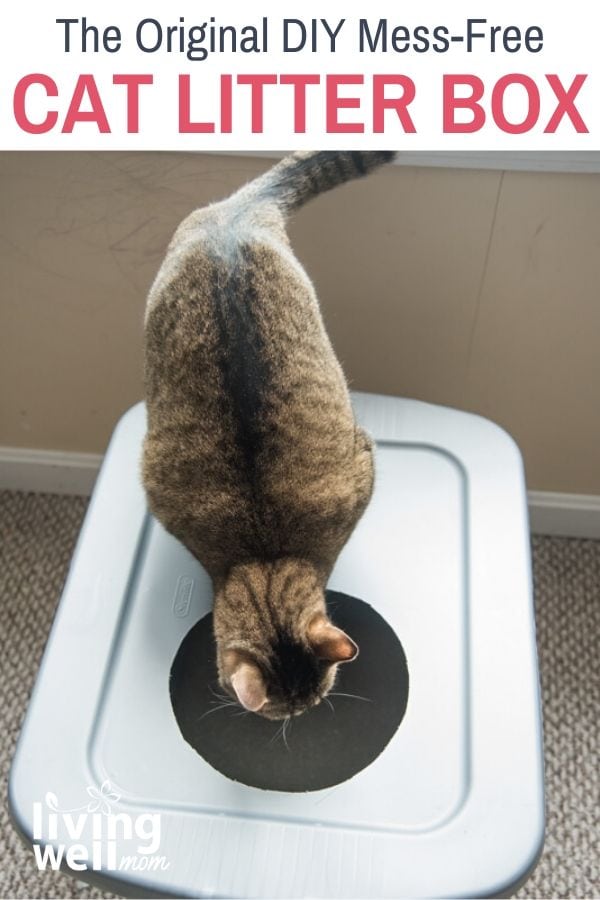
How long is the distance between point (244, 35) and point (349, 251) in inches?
11.6

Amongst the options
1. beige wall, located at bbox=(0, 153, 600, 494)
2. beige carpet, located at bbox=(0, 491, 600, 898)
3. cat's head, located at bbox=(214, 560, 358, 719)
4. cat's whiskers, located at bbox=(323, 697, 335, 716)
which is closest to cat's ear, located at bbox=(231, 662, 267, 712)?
cat's head, located at bbox=(214, 560, 358, 719)

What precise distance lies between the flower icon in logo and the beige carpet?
0.36 metres

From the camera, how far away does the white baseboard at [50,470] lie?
145cm

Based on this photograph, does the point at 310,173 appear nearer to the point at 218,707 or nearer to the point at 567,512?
the point at 218,707

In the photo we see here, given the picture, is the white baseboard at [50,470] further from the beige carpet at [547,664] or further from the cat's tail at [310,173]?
the cat's tail at [310,173]

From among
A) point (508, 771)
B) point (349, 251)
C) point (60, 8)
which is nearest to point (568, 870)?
point (508, 771)

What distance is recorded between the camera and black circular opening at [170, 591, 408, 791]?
2.67 feet

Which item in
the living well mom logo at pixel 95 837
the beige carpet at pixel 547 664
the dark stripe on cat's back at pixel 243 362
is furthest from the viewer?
the beige carpet at pixel 547 664

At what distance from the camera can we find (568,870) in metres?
1.08

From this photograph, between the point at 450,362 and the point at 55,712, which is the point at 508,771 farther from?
the point at 450,362

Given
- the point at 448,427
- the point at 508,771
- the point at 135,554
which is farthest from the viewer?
the point at 448,427

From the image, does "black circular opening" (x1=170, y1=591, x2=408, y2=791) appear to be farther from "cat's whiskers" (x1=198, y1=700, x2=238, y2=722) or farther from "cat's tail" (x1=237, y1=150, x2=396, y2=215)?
"cat's tail" (x1=237, y1=150, x2=396, y2=215)

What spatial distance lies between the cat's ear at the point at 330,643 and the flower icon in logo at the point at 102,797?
0.22 m

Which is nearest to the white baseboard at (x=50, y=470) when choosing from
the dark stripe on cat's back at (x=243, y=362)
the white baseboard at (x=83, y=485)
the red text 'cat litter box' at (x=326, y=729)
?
the white baseboard at (x=83, y=485)
